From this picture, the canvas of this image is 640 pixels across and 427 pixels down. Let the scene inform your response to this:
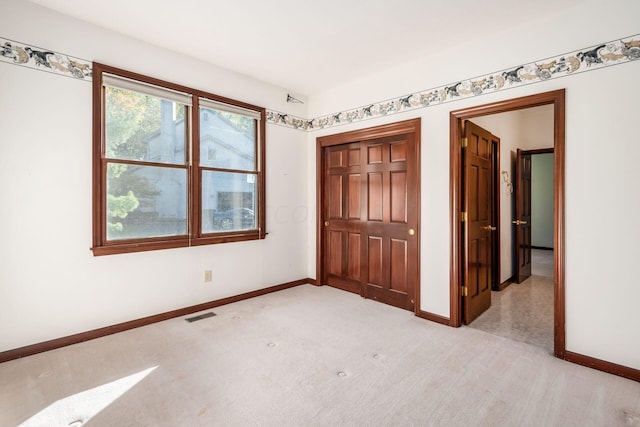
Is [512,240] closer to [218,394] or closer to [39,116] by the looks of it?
[218,394]

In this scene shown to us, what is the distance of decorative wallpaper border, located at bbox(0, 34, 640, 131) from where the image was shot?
2230 mm

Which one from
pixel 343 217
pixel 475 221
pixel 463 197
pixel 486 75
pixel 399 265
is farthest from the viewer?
pixel 343 217

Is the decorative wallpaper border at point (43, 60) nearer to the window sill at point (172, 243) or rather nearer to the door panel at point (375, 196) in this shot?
the window sill at point (172, 243)

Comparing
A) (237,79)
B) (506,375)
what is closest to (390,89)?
(237,79)

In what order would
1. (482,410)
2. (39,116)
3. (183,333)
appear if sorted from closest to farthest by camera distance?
(482,410) < (39,116) < (183,333)

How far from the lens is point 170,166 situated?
317 centimetres

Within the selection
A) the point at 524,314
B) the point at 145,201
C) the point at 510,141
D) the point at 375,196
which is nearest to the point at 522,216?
the point at 510,141

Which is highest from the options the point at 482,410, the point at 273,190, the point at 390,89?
the point at 390,89

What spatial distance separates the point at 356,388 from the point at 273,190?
272 cm

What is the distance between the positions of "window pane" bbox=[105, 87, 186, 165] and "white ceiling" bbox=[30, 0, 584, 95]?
0.59 metres

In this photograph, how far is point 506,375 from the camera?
2193 mm

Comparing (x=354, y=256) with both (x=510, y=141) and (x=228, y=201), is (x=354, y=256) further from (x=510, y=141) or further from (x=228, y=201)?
(x=510, y=141)

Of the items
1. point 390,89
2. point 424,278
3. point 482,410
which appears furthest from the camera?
point 390,89

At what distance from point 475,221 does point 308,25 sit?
251 cm
